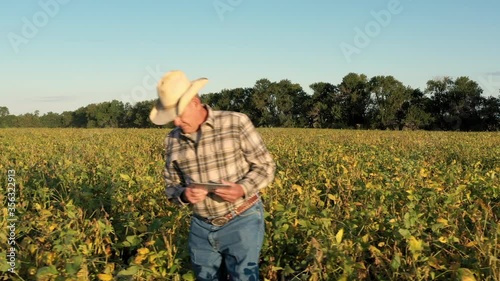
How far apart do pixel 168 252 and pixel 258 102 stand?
234 ft

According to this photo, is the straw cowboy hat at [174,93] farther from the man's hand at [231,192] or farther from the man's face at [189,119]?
the man's hand at [231,192]

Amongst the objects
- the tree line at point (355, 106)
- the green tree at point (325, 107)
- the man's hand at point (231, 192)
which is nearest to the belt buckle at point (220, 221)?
the man's hand at point (231, 192)

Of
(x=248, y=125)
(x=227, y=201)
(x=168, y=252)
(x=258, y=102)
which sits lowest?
(x=168, y=252)

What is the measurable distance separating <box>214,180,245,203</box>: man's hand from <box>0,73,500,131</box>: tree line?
51987 millimetres

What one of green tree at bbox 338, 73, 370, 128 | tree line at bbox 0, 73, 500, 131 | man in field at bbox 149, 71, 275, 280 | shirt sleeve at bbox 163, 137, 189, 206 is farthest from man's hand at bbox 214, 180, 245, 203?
A: green tree at bbox 338, 73, 370, 128

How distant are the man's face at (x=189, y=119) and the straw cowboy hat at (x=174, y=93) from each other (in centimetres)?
5

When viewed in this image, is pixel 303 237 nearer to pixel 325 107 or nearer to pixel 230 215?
pixel 230 215

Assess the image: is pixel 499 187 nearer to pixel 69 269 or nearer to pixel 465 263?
pixel 465 263

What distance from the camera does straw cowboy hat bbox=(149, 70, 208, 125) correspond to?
2.28 m

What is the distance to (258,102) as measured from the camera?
73625 mm

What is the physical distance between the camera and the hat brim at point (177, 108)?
2.27m

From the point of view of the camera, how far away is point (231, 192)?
92.2 inches

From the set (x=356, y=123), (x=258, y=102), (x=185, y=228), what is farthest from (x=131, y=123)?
(x=185, y=228)

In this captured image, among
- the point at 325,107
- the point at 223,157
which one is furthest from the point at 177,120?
the point at 325,107
